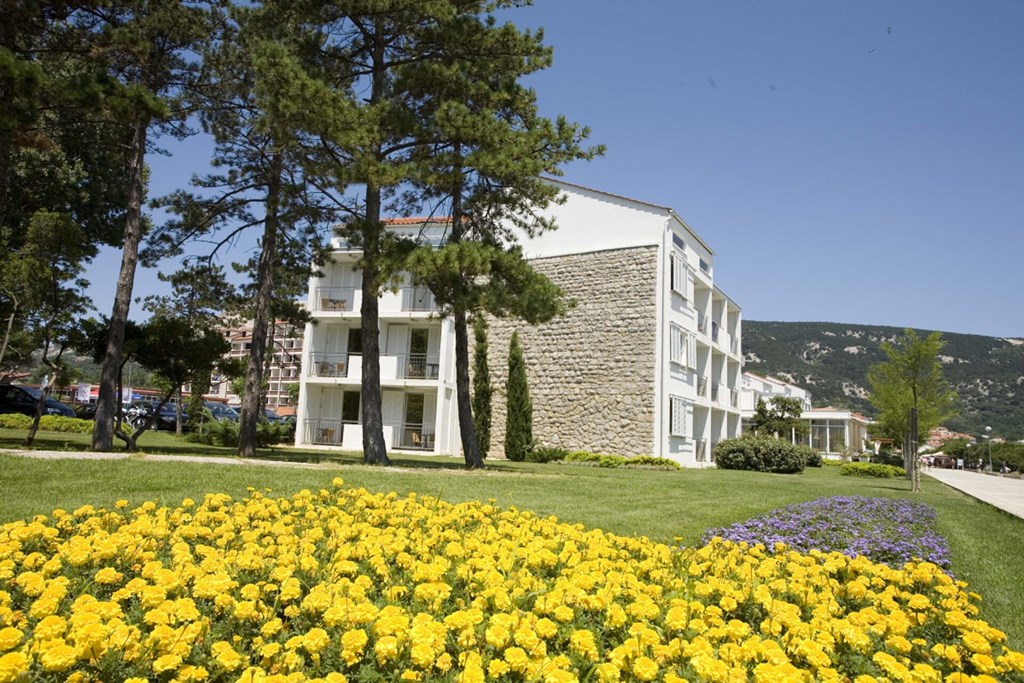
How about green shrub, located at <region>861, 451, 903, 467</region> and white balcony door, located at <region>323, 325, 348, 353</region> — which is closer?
white balcony door, located at <region>323, 325, 348, 353</region>

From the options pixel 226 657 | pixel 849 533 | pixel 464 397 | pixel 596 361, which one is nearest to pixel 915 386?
pixel 596 361

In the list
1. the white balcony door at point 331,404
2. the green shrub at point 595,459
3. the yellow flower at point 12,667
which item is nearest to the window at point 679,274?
the green shrub at point 595,459

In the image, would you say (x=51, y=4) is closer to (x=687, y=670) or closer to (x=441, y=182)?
(x=441, y=182)

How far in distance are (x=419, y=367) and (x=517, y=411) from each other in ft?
18.8

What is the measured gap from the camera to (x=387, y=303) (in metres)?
30.9

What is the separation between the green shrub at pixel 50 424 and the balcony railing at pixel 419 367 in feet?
38.8

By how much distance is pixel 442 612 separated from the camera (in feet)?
11.6

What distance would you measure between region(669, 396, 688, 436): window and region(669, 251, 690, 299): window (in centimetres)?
418

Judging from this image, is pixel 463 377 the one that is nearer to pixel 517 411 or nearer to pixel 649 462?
pixel 649 462

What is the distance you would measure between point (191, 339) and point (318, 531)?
13.6 m

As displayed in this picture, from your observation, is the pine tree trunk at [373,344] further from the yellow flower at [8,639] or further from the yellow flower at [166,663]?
the yellow flower at [8,639]

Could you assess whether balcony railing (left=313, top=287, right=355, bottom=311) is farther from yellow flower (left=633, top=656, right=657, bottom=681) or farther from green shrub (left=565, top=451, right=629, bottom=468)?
yellow flower (left=633, top=656, right=657, bottom=681)

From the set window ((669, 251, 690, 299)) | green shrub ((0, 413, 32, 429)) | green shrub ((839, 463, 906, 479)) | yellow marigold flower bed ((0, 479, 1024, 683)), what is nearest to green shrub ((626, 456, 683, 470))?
window ((669, 251, 690, 299))

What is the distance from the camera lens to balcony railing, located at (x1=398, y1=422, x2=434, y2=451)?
1190 inches
